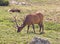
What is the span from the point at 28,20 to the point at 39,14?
106 cm

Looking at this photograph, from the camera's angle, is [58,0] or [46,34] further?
[58,0]

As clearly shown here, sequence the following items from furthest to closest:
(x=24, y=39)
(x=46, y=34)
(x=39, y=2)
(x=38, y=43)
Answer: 1. (x=39, y=2)
2. (x=46, y=34)
3. (x=24, y=39)
4. (x=38, y=43)

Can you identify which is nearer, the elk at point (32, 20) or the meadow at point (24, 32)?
the meadow at point (24, 32)

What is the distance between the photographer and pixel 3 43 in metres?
14.0

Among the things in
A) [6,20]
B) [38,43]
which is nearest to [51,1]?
[6,20]

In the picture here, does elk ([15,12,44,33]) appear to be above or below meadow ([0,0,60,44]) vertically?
above

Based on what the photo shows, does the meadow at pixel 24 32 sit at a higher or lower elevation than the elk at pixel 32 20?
lower

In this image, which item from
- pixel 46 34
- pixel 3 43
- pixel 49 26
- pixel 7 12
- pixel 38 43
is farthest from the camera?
pixel 7 12

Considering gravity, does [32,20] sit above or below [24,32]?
above

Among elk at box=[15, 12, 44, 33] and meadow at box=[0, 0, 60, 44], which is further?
elk at box=[15, 12, 44, 33]

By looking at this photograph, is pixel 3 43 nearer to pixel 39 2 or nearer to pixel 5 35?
pixel 5 35

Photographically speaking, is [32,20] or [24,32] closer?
[24,32]

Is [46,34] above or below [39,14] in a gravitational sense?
below

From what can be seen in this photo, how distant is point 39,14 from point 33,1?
1834cm
